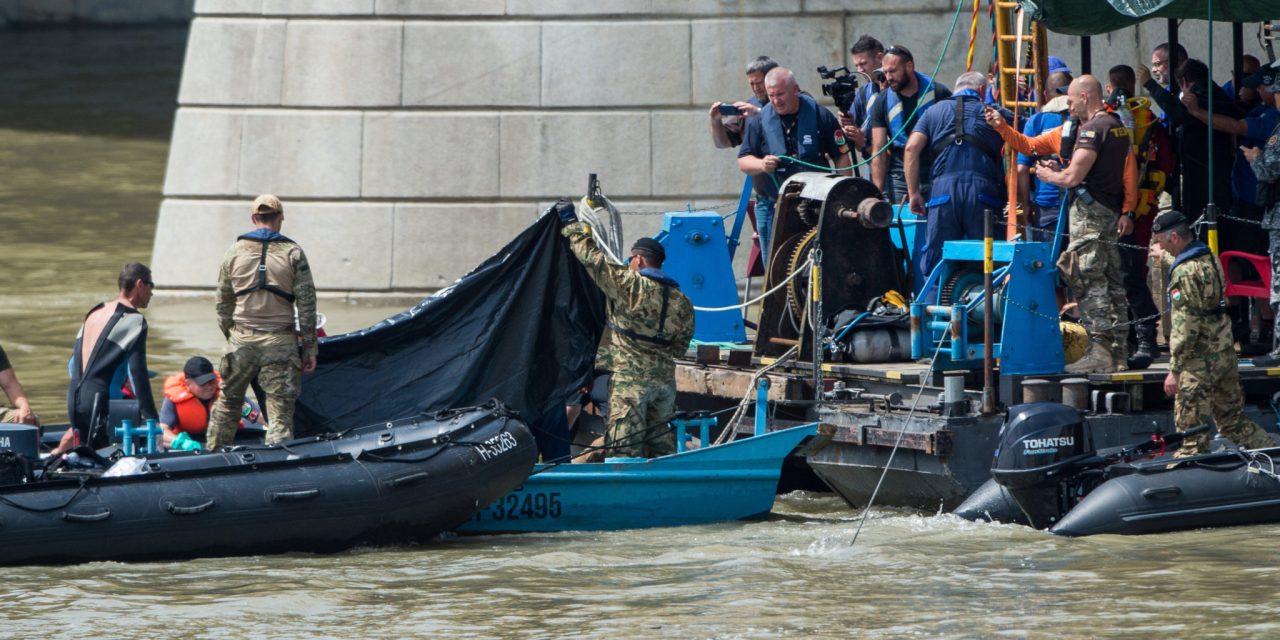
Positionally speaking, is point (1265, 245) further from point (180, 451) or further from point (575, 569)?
point (180, 451)

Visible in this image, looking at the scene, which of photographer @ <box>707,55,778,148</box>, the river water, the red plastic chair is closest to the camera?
the river water

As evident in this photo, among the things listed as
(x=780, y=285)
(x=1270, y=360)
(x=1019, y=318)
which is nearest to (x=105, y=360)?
(x=780, y=285)

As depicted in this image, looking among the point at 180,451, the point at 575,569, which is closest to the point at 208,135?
the point at 180,451

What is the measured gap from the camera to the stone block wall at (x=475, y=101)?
1792cm

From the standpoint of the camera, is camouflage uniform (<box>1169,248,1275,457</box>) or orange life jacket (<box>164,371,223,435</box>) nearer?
camouflage uniform (<box>1169,248,1275,457</box>)

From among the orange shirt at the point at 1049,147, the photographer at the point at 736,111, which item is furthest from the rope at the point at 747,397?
the photographer at the point at 736,111

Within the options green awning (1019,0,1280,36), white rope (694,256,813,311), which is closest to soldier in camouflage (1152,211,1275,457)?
green awning (1019,0,1280,36)

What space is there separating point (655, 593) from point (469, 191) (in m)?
9.67

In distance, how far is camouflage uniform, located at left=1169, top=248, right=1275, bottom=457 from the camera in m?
10.7

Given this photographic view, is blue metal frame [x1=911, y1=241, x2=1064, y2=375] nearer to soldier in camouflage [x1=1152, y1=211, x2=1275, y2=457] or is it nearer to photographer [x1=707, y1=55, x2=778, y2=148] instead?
soldier in camouflage [x1=1152, y1=211, x2=1275, y2=457]

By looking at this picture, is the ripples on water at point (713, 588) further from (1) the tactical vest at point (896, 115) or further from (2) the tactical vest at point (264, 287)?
(1) the tactical vest at point (896, 115)

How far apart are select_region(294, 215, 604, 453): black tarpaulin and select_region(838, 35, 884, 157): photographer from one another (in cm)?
265

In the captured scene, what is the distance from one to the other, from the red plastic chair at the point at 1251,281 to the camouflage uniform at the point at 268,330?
5526 millimetres

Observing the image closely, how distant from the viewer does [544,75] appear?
18031mm
